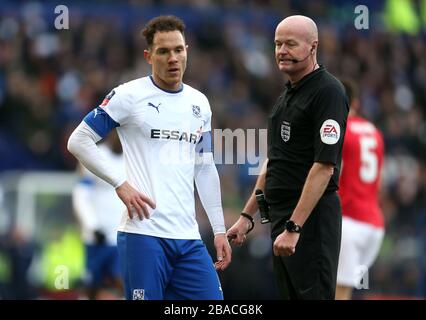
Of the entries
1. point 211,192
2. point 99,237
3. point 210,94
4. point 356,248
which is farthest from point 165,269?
point 210,94

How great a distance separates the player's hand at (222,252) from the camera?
7.77 meters

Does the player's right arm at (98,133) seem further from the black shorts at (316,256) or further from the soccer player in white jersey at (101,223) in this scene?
the soccer player in white jersey at (101,223)

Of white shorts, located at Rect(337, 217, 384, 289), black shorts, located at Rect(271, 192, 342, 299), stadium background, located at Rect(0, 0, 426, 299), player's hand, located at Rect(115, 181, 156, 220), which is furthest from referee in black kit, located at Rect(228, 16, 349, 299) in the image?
stadium background, located at Rect(0, 0, 426, 299)

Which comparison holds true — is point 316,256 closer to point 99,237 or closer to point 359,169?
point 359,169

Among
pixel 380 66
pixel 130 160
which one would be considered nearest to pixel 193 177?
pixel 130 160

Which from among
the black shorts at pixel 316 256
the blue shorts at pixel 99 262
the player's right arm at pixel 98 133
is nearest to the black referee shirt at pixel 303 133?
the black shorts at pixel 316 256

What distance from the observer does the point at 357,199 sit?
10969 mm

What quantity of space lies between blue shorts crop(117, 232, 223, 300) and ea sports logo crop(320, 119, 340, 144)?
1046mm

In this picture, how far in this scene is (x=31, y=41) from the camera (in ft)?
57.9

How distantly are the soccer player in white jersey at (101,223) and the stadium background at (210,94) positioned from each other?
928 mm

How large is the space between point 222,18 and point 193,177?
1221cm

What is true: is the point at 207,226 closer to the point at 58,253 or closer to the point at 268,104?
the point at 58,253

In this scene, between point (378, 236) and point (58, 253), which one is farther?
point (58, 253)
